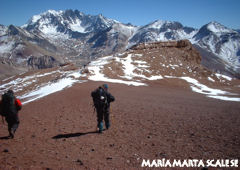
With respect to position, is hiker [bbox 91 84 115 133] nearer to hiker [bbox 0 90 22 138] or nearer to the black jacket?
the black jacket

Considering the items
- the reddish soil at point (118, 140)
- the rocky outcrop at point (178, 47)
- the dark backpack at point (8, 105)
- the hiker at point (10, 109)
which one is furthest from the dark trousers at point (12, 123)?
the rocky outcrop at point (178, 47)

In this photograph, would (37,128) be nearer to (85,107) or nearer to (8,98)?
(8,98)

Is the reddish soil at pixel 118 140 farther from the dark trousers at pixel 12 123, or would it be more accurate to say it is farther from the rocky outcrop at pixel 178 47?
the rocky outcrop at pixel 178 47

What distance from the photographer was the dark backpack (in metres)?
9.09

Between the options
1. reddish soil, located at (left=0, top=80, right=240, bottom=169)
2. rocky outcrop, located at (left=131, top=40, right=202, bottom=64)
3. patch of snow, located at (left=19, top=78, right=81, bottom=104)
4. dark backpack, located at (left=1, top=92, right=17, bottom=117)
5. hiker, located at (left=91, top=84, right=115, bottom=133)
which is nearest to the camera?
reddish soil, located at (left=0, top=80, right=240, bottom=169)

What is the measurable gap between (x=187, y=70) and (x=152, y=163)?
→ 4411 centimetres

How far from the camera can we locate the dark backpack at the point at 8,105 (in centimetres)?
909

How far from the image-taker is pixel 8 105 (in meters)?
9.10

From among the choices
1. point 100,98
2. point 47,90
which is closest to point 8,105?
point 100,98

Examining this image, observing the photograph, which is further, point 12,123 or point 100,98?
point 100,98

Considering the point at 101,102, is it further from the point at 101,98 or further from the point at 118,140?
the point at 118,140

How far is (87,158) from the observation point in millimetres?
6891

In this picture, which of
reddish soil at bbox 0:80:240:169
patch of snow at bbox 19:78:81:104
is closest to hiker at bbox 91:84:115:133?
reddish soil at bbox 0:80:240:169

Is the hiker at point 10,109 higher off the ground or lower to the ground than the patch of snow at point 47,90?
lower
